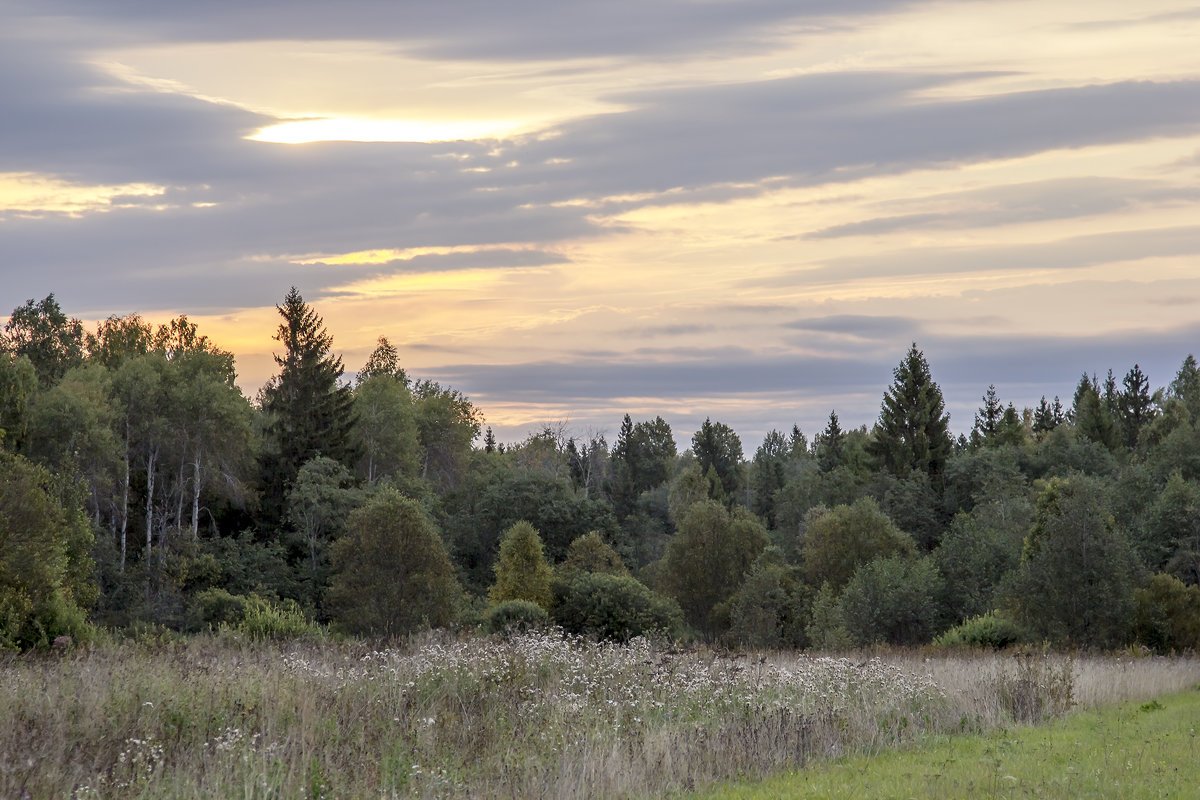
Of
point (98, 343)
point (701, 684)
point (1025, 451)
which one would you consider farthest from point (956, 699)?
point (98, 343)

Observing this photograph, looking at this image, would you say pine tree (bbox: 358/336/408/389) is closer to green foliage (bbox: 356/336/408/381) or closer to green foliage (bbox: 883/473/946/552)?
green foliage (bbox: 356/336/408/381)

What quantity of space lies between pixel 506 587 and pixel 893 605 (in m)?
19.0

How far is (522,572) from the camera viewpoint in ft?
171

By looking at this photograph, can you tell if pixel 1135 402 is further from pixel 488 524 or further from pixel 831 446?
pixel 488 524

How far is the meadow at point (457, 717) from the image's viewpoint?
8875 millimetres

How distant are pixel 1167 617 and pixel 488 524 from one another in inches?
1846

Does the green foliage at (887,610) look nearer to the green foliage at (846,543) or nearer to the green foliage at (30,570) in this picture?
the green foliage at (846,543)

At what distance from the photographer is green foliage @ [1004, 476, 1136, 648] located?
3008 cm

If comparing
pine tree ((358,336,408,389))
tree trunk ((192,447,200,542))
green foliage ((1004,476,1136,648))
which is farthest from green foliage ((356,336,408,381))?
green foliage ((1004,476,1136,648))

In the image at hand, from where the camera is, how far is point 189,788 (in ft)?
27.2

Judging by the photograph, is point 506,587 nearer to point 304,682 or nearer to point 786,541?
point 786,541

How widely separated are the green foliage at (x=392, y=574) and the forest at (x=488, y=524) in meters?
0.11

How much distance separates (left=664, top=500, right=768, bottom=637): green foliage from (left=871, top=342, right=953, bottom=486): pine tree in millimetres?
24839

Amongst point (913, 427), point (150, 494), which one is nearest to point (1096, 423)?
point (913, 427)
